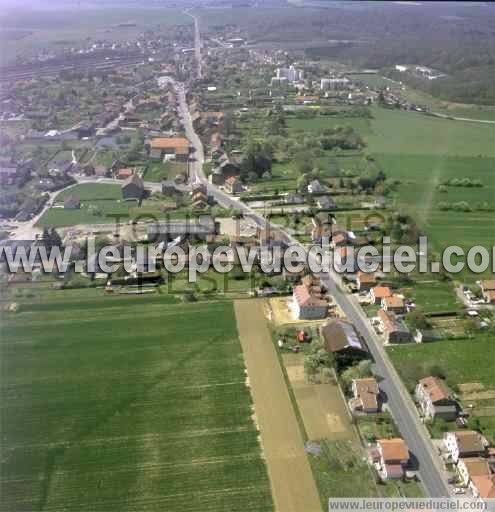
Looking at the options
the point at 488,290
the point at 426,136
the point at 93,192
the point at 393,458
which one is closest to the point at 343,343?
the point at 393,458

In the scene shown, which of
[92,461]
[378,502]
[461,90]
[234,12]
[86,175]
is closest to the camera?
[378,502]

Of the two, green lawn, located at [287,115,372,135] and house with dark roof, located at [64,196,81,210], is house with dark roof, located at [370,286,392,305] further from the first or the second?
green lawn, located at [287,115,372,135]

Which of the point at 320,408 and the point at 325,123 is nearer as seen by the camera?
the point at 320,408

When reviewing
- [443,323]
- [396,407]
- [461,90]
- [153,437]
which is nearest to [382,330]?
[443,323]

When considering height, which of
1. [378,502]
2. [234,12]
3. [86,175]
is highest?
[234,12]

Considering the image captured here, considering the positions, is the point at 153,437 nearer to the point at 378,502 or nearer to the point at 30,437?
the point at 30,437

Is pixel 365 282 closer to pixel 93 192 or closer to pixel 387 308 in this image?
pixel 387 308
